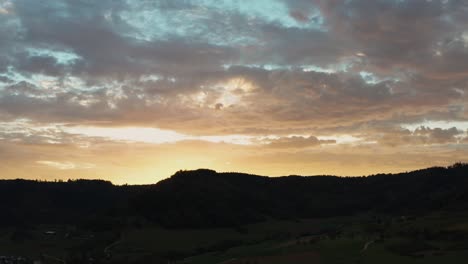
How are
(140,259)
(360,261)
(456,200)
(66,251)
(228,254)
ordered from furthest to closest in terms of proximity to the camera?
1. (66,251)
2. (456,200)
3. (140,259)
4. (228,254)
5. (360,261)

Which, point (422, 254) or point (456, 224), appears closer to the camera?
point (422, 254)

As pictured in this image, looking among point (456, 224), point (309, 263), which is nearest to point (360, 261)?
point (309, 263)

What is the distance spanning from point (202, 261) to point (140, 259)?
27466mm

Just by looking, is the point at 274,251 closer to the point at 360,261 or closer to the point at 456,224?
the point at 360,261

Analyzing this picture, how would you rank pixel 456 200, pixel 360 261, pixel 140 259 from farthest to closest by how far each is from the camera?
pixel 456 200 < pixel 140 259 < pixel 360 261

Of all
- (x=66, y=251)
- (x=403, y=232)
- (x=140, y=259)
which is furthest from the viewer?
(x=66, y=251)

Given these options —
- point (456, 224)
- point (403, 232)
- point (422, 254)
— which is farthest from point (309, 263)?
point (456, 224)

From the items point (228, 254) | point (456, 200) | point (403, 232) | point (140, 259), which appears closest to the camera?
point (403, 232)

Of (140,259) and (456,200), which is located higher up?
(456,200)

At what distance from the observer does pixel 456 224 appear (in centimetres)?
11931

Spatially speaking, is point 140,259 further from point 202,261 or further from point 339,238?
point 339,238

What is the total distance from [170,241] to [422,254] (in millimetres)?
117258

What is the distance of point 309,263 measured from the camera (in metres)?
94.8

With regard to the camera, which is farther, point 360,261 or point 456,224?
point 456,224
